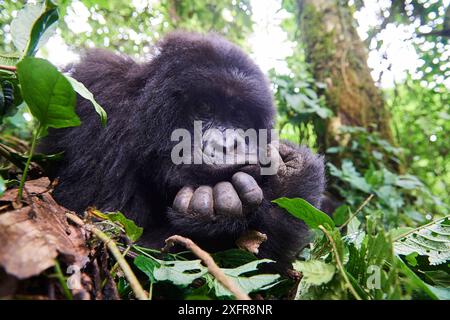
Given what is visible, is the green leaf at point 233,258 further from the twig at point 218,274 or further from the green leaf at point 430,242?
the green leaf at point 430,242

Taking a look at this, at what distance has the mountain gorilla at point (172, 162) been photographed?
65.0 inches

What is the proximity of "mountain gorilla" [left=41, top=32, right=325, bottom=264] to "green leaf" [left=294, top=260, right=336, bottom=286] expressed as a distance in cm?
62

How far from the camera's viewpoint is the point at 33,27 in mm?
1146

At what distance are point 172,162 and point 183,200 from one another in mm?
284

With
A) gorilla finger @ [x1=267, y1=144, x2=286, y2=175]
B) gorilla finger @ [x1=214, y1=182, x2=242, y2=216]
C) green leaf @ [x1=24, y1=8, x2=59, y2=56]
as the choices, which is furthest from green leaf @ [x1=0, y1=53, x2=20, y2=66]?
gorilla finger @ [x1=267, y1=144, x2=286, y2=175]

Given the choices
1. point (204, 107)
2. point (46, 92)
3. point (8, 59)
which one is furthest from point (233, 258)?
point (8, 59)

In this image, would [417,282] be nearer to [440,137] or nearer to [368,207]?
[368,207]

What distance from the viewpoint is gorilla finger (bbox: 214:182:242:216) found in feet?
5.14

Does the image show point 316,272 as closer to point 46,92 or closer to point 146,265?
point 146,265

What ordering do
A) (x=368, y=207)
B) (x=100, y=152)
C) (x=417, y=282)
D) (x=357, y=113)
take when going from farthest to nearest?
(x=357, y=113) → (x=368, y=207) → (x=100, y=152) → (x=417, y=282)

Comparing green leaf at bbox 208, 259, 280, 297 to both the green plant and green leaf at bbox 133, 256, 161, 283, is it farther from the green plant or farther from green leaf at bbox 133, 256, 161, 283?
the green plant

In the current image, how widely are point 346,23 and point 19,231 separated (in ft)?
13.9

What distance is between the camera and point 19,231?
0.80m

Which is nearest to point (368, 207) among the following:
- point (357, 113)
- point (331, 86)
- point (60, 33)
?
point (357, 113)
